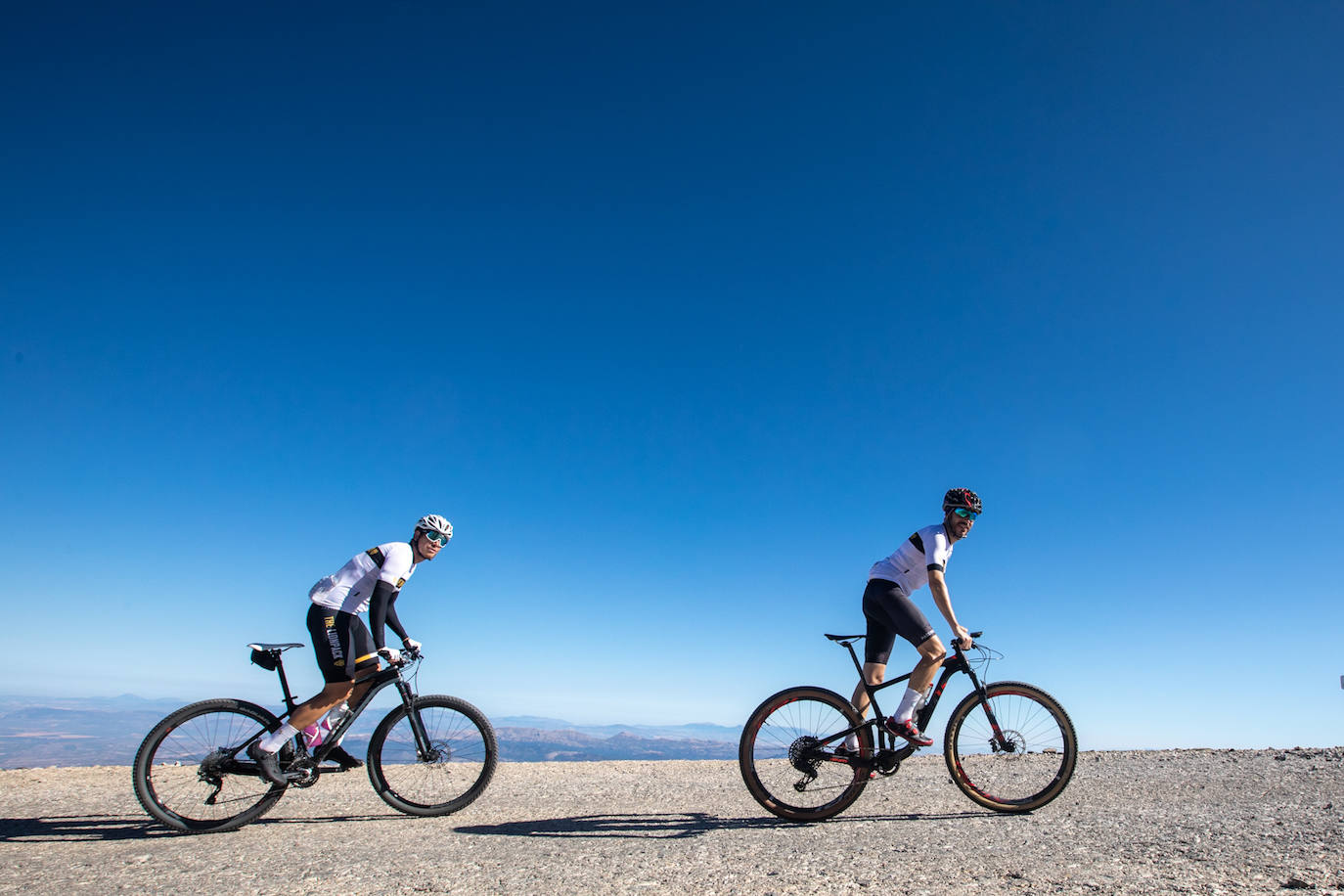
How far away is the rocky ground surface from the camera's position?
384 cm

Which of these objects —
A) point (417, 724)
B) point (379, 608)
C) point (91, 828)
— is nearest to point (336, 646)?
point (379, 608)

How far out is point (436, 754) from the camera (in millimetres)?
6406

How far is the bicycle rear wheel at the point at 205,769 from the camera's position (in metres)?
5.76

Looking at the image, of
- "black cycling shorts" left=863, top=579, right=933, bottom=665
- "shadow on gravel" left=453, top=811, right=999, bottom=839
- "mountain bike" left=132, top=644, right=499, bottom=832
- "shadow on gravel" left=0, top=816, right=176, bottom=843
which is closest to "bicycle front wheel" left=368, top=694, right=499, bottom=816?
"mountain bike" left=132, top=644, right=499, bottom=832

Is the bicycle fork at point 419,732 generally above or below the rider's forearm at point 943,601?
below

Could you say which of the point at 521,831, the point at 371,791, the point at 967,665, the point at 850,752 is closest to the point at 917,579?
the point at 967,665

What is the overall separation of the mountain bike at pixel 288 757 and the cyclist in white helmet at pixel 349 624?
5.2 inches

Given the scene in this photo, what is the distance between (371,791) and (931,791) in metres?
6.22

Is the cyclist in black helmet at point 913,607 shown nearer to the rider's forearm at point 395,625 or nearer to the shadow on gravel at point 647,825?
the shadow on gravel at point 647,825

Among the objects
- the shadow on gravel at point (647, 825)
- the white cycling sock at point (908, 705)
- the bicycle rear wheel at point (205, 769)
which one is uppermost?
the white cycling sock at point (908, 705)

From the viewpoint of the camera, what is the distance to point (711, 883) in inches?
150

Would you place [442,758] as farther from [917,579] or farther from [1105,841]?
[1105,841]

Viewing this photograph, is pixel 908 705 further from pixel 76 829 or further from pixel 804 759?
pixel 76 829

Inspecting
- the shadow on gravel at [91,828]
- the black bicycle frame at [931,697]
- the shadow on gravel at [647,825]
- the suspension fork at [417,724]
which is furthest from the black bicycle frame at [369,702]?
the black bicycle frame at [931,697]
